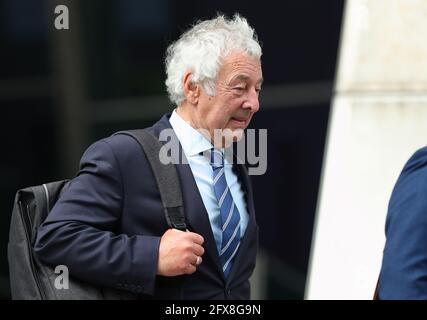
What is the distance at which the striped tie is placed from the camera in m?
2.60

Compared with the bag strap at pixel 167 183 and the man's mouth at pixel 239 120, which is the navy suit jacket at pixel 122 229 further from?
the man's mouth at pixel 239 120

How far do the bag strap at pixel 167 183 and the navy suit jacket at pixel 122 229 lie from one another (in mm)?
17

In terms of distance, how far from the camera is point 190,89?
8.63ft

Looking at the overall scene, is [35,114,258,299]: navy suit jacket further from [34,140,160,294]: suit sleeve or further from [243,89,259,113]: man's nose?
[243,89,259,113]: man's nose

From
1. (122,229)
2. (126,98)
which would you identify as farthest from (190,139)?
(126,98)

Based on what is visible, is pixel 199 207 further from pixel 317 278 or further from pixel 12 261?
pixel 317 278

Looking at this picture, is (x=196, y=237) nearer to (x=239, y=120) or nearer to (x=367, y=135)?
(x=239, y=120)

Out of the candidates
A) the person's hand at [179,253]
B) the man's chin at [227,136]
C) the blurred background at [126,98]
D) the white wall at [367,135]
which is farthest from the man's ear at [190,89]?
the blurred background at [126,98]

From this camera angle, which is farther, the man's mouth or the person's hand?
the man's mouth

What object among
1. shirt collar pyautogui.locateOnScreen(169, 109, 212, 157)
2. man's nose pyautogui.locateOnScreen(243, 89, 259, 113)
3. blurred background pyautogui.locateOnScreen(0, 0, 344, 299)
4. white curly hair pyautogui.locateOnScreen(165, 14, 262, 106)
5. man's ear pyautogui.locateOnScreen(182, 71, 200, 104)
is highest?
white curly hair pyautogui.locateOnScreen(165, 14, 262, 106)

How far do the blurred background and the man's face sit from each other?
4.29 metres

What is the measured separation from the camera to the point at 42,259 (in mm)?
2426

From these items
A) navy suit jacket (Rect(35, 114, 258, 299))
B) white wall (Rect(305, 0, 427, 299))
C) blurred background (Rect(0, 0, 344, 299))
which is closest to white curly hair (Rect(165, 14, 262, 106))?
navy suit jacket (Rect(35, 114, 258, 299))

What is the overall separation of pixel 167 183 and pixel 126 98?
4.79 metres
